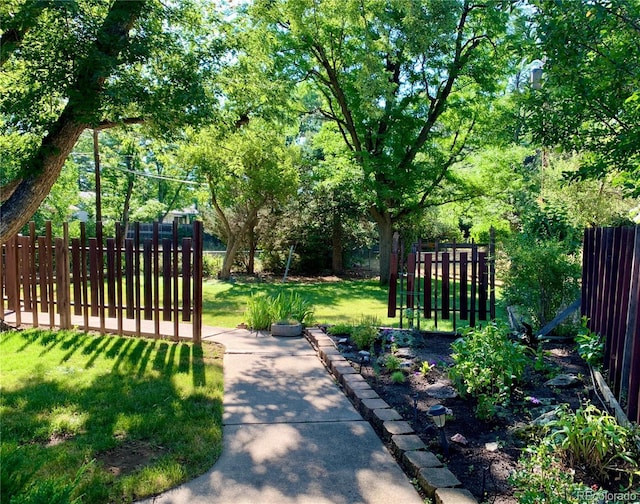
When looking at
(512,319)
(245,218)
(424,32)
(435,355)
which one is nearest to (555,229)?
(512,319)

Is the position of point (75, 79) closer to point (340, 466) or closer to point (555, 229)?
point (340, 466)

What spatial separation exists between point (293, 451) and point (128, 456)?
1107 mm

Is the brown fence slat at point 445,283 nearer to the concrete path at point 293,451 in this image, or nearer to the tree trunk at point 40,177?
the concrete path at point 293,451

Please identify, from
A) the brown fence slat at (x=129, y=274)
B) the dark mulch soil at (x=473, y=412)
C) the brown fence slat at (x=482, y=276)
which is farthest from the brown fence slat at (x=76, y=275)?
the brown fence slat at (x=482, y=276)

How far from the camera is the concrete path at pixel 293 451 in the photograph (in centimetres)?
282

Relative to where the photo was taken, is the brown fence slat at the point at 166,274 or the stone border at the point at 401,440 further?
the brown fence slat at the point at 166,274

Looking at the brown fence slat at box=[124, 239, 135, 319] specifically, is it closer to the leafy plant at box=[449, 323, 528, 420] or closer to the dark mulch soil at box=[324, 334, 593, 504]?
the dark mulch soil at box=[324, 334, 593, 504]

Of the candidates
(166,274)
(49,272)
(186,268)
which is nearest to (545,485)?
(186,268)

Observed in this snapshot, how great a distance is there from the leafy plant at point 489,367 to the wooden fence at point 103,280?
11.4 ft

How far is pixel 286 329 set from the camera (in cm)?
725

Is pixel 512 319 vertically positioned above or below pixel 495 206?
below

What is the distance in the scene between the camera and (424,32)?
39.3 ft

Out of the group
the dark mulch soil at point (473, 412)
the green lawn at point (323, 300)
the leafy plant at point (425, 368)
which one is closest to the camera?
the dark mulch soil at point (473, 412)

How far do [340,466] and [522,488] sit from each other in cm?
116
